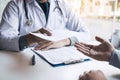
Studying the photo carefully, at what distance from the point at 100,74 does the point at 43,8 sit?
0.88 metres

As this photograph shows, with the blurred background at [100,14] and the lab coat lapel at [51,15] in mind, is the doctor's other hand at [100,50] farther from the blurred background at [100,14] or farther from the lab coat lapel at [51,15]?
the blurred background at [100,14]

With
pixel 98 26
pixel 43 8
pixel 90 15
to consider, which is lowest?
pixel 98 26

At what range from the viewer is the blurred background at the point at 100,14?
10.4 feet

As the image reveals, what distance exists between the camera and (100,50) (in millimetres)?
1050

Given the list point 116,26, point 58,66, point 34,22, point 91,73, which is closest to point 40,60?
point 58,66

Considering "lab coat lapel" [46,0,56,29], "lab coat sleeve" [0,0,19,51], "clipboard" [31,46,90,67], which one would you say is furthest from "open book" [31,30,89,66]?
"lab coat lapel" [46,0,56,29]

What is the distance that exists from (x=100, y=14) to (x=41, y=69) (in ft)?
8.24

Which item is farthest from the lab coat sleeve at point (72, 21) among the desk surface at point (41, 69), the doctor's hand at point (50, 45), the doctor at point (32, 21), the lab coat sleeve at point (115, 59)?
the lab coat sleeve at point (115, 59)

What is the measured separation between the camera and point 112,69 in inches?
39.2

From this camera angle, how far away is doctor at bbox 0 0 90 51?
1292mm

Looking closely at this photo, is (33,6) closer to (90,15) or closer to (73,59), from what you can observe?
(73,59)

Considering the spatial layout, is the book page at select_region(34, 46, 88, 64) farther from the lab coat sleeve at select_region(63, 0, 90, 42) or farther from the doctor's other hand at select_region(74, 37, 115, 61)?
the lab coat sleeve at select_region(63, 0, 90, 42)

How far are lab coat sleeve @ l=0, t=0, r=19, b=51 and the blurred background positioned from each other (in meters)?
1.83

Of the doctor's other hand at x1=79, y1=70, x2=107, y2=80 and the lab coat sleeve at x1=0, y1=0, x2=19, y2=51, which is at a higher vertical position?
the lab coat sleeve at x1=0, y1=0, x2=19, y2=51
